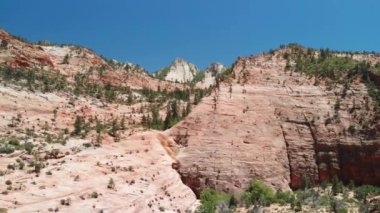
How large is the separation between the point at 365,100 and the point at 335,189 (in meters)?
12.9

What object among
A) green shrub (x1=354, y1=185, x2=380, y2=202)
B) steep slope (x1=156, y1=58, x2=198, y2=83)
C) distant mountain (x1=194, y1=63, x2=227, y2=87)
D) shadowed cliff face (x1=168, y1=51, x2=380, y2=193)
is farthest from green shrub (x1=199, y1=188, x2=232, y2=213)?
steep slope (x1=156, y1=58, x2=198, y2=83)

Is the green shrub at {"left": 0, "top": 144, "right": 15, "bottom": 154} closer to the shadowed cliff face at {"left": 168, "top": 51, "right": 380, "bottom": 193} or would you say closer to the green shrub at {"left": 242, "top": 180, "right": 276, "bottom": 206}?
the shadowed cliff face at {"left": 168, "top": 51, "right": 380, "bottom": 193}

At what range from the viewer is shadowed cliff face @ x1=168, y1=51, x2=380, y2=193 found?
49750 millimetres

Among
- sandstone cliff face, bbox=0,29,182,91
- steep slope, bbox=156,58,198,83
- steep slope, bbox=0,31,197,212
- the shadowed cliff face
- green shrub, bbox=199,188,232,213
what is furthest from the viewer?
steep slope, bbox=156,58,198,83

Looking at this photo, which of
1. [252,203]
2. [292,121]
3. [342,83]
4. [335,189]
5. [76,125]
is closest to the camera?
[252,203]

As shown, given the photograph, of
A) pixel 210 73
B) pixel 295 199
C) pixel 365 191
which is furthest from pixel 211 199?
pixel 210 73

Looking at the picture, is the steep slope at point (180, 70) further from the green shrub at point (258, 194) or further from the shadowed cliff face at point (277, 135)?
the green shrub at point (258, 194)

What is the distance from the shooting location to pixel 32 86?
6134cm

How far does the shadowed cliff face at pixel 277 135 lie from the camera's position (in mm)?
49750

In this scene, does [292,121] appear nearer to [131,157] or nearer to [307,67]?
[307,67]

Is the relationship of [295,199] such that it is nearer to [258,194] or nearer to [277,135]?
[258,194]

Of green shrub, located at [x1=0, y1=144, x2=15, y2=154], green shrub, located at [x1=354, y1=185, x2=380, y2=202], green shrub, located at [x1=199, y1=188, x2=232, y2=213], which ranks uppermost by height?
green shrub, located at [x1=0, y1=144, x2=15, y2=154]

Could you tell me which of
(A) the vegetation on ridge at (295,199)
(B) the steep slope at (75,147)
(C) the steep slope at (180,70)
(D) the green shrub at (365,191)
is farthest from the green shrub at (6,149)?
(C) the steep slope at (180,70)

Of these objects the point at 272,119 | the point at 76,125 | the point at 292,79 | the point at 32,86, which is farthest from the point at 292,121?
the point at 32,86
